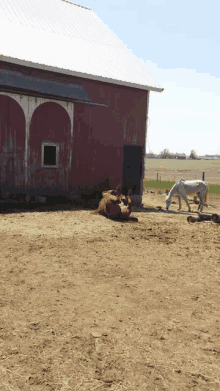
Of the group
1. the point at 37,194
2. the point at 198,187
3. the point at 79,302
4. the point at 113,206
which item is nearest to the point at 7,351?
the point at 79,302

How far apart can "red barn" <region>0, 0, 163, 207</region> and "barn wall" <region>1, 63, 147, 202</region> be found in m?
0.04

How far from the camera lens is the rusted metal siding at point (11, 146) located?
35.0 ft

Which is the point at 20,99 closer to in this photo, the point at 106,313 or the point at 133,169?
the point at 133,169

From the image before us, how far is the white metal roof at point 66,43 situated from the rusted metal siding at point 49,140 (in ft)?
5.43

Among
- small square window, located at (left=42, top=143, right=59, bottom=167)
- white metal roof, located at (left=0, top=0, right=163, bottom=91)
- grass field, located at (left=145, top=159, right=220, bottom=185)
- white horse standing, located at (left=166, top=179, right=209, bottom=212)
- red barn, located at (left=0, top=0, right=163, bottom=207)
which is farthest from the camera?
grass field, located at (left=145, top=159, right=220, bottom=185)

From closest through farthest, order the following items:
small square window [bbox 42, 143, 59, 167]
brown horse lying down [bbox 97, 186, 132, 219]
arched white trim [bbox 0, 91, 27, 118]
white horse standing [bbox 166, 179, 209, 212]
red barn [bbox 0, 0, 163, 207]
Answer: brown horse lying down [bbox 97, 186, 132, 219]
arched white trim [bbox 0, 91, 27, 118]
red barn [bbox 0, 0, 163, 207]
small square window [bbox 42, 143, 59, 167]
white horse standing [bbox 166, 179, 209, 212]

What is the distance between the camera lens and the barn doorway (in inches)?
553

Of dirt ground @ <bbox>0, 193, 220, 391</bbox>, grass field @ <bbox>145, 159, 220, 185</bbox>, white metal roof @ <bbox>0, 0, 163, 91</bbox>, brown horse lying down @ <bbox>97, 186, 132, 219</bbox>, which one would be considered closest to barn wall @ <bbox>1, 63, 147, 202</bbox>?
white metal roof @ <bbox>0, 0, 163, 91</bbox>

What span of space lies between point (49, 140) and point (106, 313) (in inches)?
360

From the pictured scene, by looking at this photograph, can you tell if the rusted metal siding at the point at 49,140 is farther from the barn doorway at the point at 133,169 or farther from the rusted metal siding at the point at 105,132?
the barn doorway at the point at 133,169

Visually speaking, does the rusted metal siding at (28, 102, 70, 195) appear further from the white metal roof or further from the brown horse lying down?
the brown horse lying down

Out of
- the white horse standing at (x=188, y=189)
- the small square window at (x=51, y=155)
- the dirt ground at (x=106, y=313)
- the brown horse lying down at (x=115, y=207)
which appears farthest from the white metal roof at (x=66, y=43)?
the dirt ground at (x=106, y=313)

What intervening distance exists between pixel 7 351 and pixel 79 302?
4.16 ft

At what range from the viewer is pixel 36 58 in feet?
36.1
